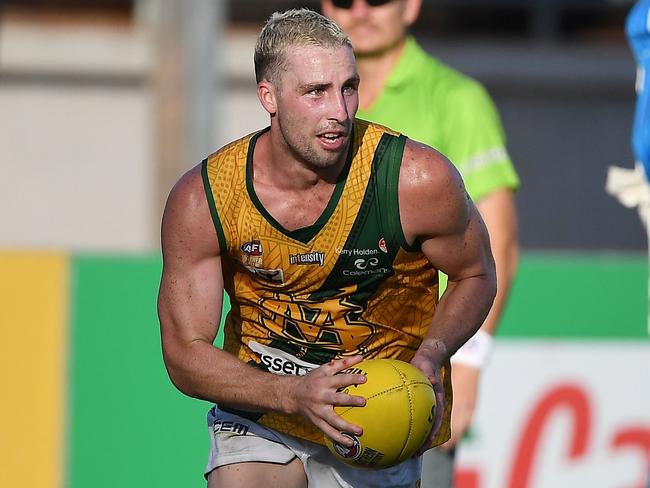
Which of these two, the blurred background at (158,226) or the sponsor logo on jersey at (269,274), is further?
the blurred background at (158,226)

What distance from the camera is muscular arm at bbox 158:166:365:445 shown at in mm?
4094

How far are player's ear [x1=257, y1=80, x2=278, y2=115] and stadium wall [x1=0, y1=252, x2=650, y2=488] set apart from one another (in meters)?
3.20

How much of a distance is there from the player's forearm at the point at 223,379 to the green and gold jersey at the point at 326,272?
25 centimetres

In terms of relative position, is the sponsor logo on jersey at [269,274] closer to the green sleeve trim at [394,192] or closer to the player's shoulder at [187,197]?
the player's shoulder at [187,197]

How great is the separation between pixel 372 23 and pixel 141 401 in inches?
101

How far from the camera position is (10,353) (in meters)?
7.24

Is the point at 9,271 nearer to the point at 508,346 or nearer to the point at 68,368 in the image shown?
the point at 68,368

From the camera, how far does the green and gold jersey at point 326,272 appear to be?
163 inches

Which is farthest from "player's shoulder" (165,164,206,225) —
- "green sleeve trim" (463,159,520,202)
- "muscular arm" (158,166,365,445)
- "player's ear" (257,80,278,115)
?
"green sleeve trim" (463,159,520,202)

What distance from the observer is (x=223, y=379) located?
162 inches

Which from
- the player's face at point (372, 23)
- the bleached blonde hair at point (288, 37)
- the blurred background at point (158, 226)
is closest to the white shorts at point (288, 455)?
the bleached blonde hair at point (288, 37)

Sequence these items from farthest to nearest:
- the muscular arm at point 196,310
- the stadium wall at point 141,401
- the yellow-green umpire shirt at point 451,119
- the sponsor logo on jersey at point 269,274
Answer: the stadium wall at point 141,401 → the yellow-green umpire shirt at point 451,119 → the sponsor logo on jersey at point 269,274 → the muscular arm at point 196,310

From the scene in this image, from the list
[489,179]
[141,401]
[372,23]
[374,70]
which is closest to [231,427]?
[489,179]

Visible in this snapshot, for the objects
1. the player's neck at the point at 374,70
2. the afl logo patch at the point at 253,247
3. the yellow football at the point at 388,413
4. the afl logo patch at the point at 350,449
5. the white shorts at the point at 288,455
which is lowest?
the white shorts at the point at 288,455
